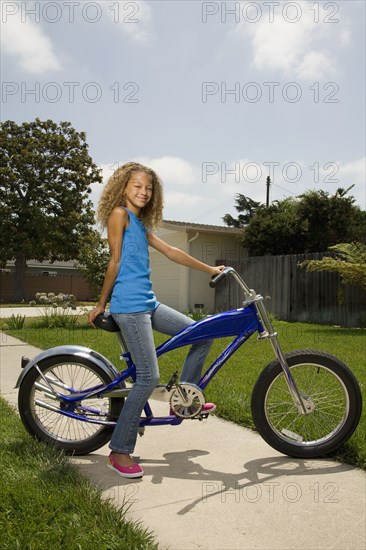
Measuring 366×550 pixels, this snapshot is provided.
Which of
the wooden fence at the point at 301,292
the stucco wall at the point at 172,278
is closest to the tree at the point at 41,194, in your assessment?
the stucco wall at the point at 172,278

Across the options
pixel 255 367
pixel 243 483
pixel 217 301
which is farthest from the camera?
pixel 217 301

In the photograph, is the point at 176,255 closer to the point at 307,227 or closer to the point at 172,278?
the point at 172,278

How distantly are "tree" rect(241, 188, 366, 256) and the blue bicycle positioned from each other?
54.9ft

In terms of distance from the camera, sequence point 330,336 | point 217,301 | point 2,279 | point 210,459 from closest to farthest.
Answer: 1. point 210,459
2. point 330,336
3. point 217,301
4. point 2,279

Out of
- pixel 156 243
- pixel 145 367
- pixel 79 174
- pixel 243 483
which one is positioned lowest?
pixel 243 483

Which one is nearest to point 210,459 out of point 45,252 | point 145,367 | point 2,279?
point 145,367

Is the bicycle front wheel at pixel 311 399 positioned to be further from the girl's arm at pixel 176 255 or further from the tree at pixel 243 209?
the tree at pixel 243 209

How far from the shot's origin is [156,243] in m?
3.56

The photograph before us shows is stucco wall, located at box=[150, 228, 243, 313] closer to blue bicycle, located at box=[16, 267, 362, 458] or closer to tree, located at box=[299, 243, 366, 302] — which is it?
tree, located at box=[299, 243, 366, 302]

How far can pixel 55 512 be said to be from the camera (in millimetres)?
2635

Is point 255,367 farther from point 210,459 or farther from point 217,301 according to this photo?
point 217,301

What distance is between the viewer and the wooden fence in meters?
13.6

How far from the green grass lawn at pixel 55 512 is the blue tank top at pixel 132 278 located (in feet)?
3.37

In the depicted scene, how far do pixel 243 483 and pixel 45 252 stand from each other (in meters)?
29.9
